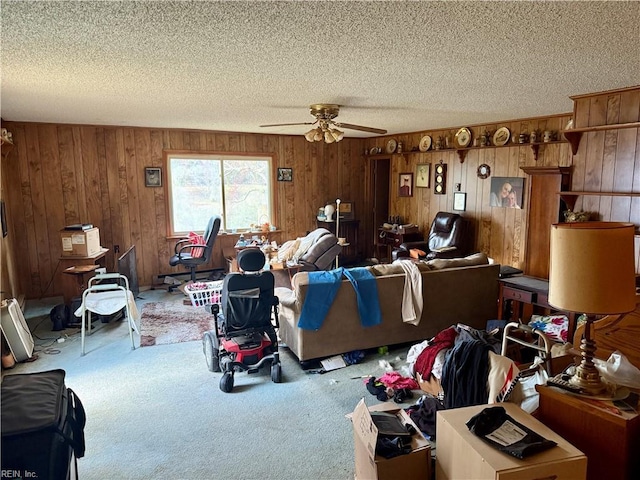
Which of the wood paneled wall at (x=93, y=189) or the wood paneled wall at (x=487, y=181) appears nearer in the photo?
the wood paneled wall at (x=487, y=181)

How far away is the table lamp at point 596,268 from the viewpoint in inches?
63.7

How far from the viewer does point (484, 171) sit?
6031 mm

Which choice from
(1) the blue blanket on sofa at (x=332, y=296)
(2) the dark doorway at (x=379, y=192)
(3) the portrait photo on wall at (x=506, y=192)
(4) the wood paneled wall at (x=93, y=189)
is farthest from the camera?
(2) the dark doorway at (x=379, y=192)

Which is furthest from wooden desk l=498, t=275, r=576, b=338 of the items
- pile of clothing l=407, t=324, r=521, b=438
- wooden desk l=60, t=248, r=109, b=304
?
wooden desk l=60, t=248, r=109, b=304

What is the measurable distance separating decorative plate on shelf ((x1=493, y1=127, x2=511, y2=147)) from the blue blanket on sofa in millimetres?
3131

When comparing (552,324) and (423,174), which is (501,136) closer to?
(423,174)

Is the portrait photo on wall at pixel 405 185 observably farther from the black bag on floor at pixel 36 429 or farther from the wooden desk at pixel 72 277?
the black bag on floor at pixel 36 429

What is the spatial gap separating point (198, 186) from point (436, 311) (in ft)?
14.6

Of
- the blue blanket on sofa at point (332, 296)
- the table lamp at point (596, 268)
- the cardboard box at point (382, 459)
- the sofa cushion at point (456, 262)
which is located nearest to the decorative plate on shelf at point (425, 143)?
the sofa cushion at point (456, 262)

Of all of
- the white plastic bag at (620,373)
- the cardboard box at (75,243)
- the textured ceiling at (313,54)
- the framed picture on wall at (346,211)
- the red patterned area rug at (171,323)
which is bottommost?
the red patterned area rug at (171,323)

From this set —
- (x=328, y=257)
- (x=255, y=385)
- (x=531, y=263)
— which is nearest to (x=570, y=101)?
(x=531, y=263)

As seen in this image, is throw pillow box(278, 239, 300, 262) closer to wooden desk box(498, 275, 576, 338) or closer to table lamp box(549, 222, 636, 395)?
wooden desk box(498, 275, 576, 338)

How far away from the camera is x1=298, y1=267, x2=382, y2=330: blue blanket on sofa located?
3.55 m

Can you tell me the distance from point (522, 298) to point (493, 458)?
2632 millimetres
